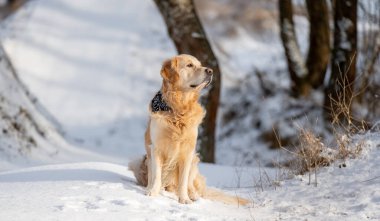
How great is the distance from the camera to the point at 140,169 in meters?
5.97

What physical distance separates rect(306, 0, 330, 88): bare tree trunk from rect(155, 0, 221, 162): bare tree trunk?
2645mm

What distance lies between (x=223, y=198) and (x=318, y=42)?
6392mm

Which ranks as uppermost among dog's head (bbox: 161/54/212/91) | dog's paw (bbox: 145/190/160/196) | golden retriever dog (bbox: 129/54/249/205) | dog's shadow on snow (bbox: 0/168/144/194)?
dog's head (bbox: 161/54/212/91)

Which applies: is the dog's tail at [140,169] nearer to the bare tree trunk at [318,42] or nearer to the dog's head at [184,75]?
the dog's head at [184,75]

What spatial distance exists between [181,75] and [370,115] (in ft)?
15.6

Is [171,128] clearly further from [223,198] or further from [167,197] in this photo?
[223,198]

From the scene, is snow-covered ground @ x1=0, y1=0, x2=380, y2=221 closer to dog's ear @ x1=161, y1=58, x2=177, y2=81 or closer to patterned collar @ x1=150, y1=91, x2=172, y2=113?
patterned collar @ x1=150, y1=91, x2=172, y2=113

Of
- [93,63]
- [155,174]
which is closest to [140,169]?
[155,174]

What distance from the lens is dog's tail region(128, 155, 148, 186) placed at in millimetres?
5918

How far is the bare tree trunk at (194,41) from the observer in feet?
29.7

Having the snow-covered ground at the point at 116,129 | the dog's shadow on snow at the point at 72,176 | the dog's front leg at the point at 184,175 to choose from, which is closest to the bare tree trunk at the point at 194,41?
the snow-covered ground at the point at 116,129

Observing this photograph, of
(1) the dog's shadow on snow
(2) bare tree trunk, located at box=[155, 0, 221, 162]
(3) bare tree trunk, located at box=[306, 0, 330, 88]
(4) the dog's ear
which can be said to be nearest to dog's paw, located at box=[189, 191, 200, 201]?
(1) the dog's shadow on snow

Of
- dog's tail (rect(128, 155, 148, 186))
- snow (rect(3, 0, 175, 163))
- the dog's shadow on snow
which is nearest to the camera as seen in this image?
the dog's shadow on snow

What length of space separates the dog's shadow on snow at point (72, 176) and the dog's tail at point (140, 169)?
7cm
